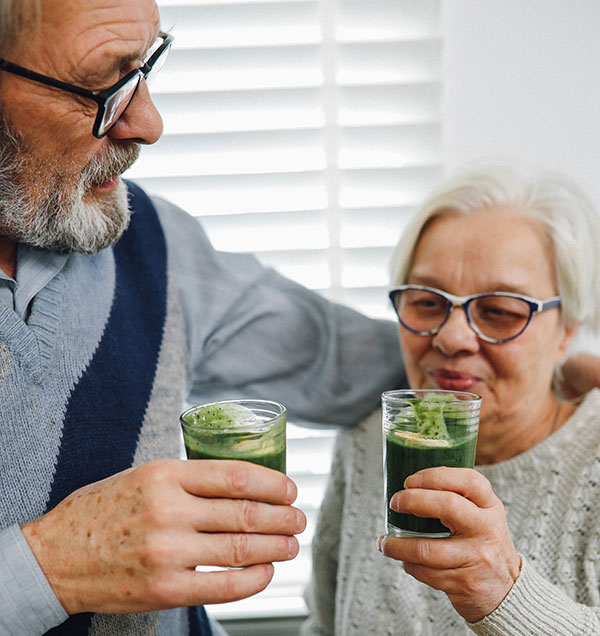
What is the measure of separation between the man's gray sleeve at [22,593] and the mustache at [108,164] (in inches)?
26.1

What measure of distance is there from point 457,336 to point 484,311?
94 millimetres

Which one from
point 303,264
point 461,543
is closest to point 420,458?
point 461,543

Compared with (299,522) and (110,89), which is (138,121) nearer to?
(110,89)

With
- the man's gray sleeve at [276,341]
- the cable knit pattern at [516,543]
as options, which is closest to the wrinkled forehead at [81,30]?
the man's gray sleeve at [276,341]

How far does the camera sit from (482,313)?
1592 millimetres

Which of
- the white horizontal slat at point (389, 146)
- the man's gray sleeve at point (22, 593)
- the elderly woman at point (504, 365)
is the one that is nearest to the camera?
the man's gray sleeve at point (22, 593)

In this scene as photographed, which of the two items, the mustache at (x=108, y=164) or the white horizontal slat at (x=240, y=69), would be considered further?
the white horizontal slat at (x=240, y=69)

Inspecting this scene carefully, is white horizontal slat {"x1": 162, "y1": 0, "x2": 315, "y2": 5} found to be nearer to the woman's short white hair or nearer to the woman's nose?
the woman's short white hair

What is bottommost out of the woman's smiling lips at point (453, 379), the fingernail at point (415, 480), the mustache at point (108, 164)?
the fingernail at point (415, 480)

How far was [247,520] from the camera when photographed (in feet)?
3.41

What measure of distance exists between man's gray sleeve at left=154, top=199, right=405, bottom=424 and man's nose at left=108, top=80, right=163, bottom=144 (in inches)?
16.8

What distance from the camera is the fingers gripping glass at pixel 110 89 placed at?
3.77 feet

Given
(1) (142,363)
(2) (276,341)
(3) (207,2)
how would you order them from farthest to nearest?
(3) (207,2) < (2) (276,341) < (1) (142,363)

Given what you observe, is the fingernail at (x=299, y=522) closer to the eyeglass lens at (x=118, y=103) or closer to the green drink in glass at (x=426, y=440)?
the green drink in glass at (x=426, y=440)
